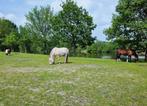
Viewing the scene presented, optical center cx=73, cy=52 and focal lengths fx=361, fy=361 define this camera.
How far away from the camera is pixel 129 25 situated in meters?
59.6

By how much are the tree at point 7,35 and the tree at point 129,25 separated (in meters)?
60.7

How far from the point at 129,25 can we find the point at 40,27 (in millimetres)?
60207

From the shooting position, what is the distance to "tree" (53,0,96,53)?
86.2 m

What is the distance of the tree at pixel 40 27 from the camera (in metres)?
112

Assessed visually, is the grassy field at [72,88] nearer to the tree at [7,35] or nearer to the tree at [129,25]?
the tree at [129,25]

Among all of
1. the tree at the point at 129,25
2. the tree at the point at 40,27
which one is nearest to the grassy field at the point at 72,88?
the tree at the point at 129,25

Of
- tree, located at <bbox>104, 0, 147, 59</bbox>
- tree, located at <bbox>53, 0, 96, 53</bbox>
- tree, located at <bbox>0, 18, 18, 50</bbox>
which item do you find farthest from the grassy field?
tree, located at <bbox>0, 18, 18, 50</bbox>

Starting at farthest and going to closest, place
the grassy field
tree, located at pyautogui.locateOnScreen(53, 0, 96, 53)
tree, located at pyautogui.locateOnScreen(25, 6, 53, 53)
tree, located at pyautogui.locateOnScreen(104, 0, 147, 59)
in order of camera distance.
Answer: tree, located at pyautogui.locateOnScreen(25, 6, 53, 53) → tree, located at pyautogui.locateOnScreen(53, 0, 96, 53) → tree, located at pyautogui.locateOnScreen(104, 0, 147, 59) → the grassy field

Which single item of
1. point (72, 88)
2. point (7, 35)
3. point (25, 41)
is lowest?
point (72, 88)

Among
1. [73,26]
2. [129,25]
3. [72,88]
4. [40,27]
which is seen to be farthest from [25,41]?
[72,88]

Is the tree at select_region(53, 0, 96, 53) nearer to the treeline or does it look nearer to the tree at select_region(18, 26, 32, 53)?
the treeline

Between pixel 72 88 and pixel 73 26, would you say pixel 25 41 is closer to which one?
pixel 73 26

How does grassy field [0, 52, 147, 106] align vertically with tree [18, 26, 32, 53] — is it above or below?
below

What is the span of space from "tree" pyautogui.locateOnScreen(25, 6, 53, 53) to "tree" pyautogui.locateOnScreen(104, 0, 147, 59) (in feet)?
161
